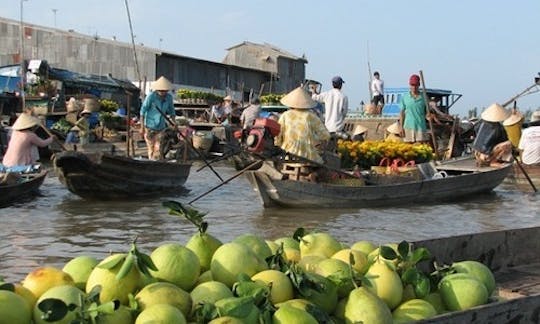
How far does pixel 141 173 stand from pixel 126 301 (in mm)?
7766

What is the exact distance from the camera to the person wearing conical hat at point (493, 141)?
1098cm

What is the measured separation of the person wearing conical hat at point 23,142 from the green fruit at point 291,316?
8127mm

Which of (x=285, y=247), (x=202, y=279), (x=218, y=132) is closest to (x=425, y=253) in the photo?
(x=285, y=247)

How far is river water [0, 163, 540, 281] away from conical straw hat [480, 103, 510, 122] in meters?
1.19

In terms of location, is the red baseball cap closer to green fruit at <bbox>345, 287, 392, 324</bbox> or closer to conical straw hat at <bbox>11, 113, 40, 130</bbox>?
conical straw hat at <bbox>11, 113, 40, 130</bbox>

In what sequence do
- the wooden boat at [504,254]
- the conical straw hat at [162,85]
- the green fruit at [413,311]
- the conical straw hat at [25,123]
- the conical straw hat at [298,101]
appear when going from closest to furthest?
the green fruit at [413,311] < the wooden boat at [504,254] < the conical straw hat at [298,101] < the conical straw hat at [25,123] < the conical straw hat at [162,85]

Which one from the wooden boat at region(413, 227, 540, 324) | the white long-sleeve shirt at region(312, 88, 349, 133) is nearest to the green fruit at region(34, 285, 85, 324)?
the wooden boat at region(413, 227, 540, 324)

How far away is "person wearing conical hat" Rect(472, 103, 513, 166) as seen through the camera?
432 inches

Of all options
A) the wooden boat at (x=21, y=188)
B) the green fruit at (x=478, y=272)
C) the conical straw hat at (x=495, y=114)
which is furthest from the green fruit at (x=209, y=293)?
the conical straw hat at (x=495, y=114)

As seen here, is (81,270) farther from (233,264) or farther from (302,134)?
(302,134)

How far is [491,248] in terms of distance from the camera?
4.22m

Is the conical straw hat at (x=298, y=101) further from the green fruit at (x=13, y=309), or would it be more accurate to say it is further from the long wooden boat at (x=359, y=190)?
the green fruit at (x=13, y=309)

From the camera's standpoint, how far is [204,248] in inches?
102

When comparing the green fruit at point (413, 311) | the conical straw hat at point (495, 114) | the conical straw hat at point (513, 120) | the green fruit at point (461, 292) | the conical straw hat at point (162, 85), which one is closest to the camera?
the green fruit at point (413, 311)
